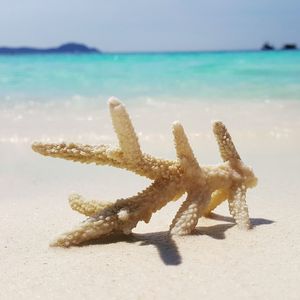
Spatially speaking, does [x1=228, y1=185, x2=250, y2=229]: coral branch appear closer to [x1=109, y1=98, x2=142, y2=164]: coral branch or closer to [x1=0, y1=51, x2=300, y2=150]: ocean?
[x1=109, y1=98, x2=142, y2=164]: coral branch

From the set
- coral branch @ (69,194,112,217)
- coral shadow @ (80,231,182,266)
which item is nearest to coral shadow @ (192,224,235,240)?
coral shadow @ (80,231,182,266)

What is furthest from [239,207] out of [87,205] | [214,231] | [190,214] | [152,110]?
[152,110]

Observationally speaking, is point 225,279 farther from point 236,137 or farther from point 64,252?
point 236,137

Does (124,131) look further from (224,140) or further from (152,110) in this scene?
(152,110)

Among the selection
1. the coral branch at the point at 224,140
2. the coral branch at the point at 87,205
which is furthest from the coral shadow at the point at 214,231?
the coral branch at the point at 87,205

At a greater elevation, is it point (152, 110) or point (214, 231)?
point (214, 231)

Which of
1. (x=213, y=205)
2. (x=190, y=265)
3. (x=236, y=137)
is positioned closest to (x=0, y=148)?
(x=236, y=137)
